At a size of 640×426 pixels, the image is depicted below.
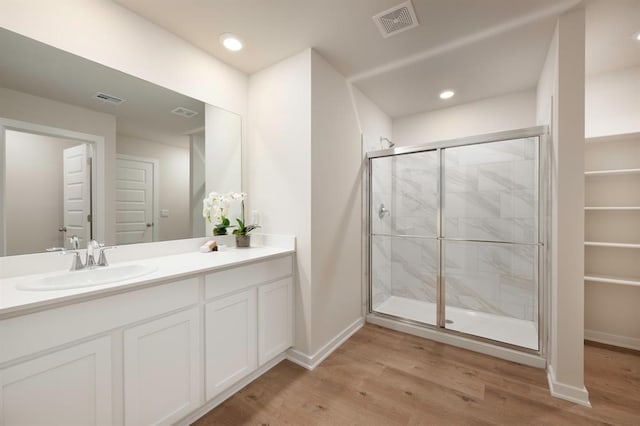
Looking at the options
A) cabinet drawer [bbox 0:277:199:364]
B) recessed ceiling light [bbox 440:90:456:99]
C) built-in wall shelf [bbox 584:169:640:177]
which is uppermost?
recessed ceiling light [bbox 440:90:456:99]

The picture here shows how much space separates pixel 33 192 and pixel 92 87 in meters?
0.70

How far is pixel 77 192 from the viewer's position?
1599mm

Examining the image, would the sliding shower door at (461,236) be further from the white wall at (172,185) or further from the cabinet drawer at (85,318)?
the cabinet drawer at (85,318)

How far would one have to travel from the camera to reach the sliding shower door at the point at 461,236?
8.37ft

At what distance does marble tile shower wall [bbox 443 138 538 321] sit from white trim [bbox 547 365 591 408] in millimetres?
1062

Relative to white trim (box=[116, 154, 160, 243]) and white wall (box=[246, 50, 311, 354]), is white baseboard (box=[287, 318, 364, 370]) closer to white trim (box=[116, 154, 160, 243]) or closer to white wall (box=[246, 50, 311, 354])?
white wall (box=[246, 50, 311, 354])

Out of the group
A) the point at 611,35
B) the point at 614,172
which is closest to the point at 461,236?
the point at 614,172

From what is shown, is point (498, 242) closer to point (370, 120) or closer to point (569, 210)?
point (569, 210)

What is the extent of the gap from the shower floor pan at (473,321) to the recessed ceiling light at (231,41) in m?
2.87

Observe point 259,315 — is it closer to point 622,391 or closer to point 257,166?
point 257,166

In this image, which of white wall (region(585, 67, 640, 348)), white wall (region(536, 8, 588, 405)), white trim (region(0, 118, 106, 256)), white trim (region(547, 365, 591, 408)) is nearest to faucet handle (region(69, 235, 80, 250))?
white trim (region(0, 118, 106, 256))

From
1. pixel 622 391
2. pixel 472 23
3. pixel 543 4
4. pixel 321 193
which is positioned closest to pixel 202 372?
pixel 321 193

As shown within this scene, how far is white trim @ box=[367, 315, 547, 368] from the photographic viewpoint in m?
2.10

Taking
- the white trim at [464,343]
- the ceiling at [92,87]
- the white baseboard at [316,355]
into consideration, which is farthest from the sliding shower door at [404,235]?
the ceiling at [92,87]
